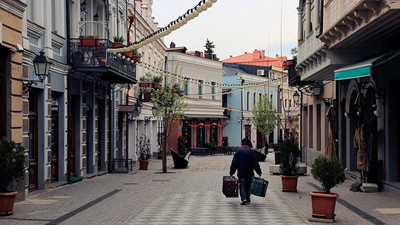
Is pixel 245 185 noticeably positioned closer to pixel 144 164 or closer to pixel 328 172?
pixel 328 172

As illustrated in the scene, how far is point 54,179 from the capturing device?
19.2 meters

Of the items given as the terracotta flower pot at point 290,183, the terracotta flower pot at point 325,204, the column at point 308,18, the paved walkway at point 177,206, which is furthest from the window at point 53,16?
the terracotta flower pot at point 325,204

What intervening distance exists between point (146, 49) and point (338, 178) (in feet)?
85.6

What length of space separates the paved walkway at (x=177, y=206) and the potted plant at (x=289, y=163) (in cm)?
37

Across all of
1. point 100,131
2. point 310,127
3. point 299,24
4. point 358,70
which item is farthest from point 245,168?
point 310,127

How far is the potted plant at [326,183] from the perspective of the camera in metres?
11.6

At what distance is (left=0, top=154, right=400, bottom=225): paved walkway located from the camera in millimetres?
11828

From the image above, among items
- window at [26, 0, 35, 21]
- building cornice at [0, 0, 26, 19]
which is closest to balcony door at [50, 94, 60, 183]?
window at [26, 0, 35, 21]

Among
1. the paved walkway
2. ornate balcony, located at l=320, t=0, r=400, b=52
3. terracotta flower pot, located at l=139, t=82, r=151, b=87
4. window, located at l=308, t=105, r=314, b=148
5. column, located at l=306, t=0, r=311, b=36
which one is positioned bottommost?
the paved walkway

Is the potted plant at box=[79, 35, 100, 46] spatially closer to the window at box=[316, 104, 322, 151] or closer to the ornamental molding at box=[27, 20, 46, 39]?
the ornamental molding at box=[27, 20, 46, 39]

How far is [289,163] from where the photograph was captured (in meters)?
17.1

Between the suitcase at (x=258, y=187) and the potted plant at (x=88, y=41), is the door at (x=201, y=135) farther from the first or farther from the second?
the suitcase at (x=258, y=187)

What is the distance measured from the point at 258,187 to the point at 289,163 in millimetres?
3040

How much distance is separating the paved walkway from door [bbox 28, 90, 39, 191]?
0.58 m
